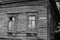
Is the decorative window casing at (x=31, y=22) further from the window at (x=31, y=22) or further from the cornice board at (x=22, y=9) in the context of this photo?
the cornice board at (x=22, y=9)

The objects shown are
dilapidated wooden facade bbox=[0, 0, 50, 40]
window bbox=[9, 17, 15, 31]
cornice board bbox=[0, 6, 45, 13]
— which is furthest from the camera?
window bbox=[9, 17, 15, 31]

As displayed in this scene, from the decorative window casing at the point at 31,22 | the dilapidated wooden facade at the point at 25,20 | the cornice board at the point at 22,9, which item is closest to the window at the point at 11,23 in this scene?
the dilapidated wooden facade at the point at 25,20

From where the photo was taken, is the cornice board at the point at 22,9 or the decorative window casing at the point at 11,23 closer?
the cornice board at the point at 22,9

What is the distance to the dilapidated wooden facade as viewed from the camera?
1345 cm

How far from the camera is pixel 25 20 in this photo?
14000 mm

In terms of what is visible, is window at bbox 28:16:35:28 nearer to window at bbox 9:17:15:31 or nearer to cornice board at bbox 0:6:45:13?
cornice board at bbox 0:6:45:13

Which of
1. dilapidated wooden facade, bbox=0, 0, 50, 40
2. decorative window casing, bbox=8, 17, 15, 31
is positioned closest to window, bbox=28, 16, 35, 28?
dilapidated wooden facade, bbox=0, 0, 50, 40

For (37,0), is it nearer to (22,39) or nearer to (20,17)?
(20,17)

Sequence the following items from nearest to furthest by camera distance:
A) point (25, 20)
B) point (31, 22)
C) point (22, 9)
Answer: point (31, 22) → point (25, 20) → point (22, 9)

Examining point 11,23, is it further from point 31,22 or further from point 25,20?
point 31,22

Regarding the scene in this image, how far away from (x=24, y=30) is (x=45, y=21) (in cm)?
207

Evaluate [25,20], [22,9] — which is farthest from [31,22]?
[22,9]

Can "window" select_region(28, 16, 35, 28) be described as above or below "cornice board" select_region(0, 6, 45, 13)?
below

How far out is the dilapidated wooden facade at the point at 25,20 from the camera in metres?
13.4
